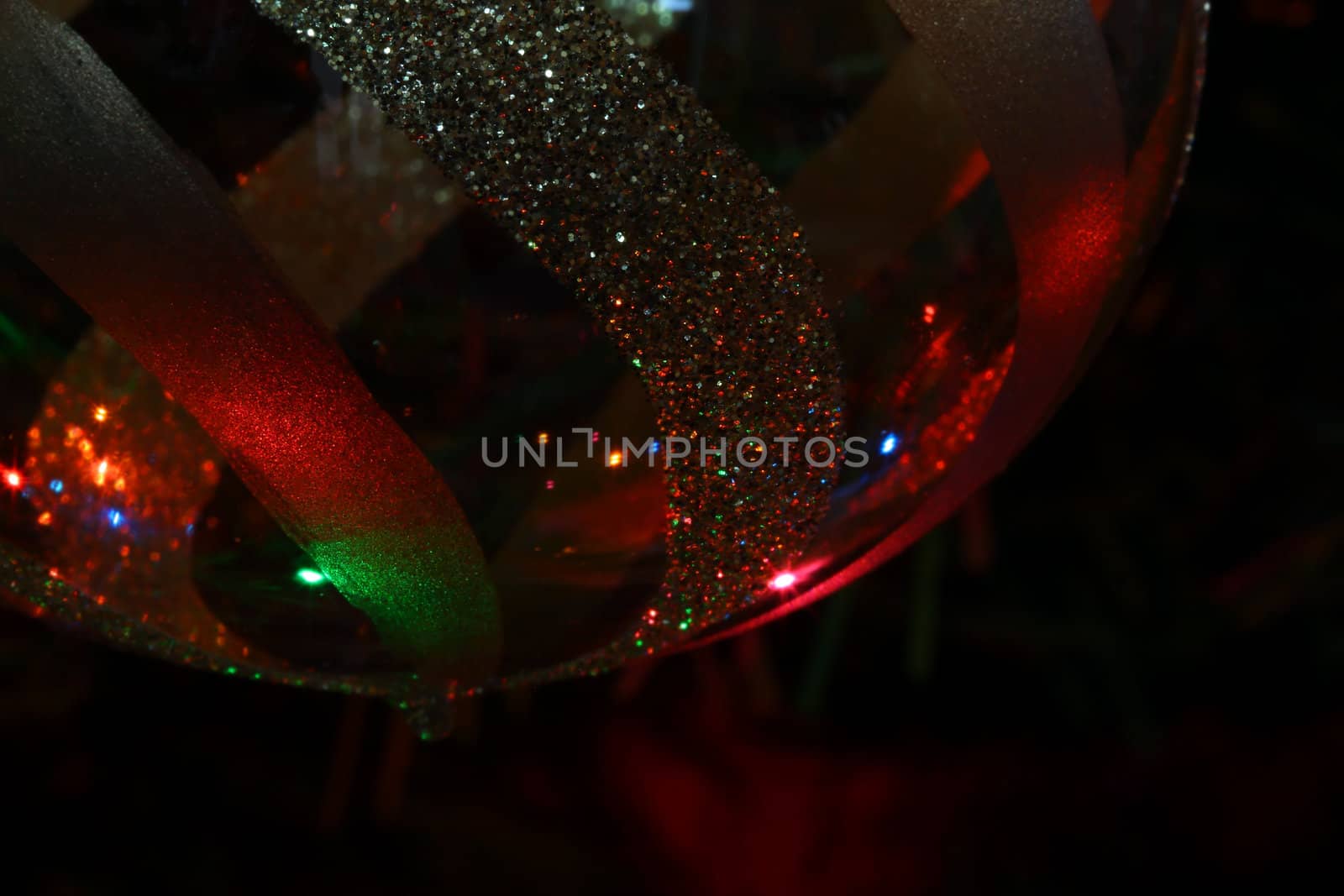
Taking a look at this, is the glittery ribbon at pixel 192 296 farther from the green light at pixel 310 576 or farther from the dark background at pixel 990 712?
the dark background at pixel 990 712

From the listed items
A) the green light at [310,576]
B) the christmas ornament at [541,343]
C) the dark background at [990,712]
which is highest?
the christmas ornament at [541,343]

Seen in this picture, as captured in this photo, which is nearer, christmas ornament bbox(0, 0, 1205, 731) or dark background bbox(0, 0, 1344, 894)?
christmas ornament bbox(0, 0, 1205, 731)

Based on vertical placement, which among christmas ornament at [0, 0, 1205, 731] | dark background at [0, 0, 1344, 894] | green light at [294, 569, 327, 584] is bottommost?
dark background at [0, 0, 1344, 894]

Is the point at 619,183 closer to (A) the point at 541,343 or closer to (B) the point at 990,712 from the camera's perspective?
(A) the point at 541,343

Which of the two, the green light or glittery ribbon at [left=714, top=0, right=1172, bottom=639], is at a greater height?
glittery ribbon at [left=714, top=0, right=1172, bottom=639]

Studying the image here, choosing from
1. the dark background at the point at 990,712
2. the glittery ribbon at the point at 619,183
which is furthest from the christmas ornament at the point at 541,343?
the dark background at the point at 990,712

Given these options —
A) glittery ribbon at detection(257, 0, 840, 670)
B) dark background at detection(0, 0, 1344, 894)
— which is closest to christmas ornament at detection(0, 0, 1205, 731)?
glittery ribbon at detection(257, 0, 840, 670)

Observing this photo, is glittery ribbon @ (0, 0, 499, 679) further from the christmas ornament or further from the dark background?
the dark background

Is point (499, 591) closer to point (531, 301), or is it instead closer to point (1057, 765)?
point (531, 301)

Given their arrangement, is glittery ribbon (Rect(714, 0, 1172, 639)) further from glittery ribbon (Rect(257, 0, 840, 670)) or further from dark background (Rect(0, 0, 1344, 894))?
dark background (Rect(0, 0, 1344, 894))
